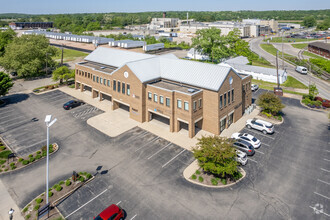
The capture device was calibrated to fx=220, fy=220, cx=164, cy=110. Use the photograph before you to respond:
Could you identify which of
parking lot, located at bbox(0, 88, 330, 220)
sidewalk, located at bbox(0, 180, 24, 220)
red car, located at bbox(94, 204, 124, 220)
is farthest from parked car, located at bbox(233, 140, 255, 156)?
sidewalk, located at bbox(0, 180, 24, 220)

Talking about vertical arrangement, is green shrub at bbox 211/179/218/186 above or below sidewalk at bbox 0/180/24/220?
above

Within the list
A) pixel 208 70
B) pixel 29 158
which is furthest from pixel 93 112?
pixel 208 70

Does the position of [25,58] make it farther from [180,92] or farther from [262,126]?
[262,126]

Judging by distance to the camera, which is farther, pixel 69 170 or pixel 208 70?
pixel 208 70

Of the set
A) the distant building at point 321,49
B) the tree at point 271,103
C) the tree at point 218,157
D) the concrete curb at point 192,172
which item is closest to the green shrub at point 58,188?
the concrete curb at point 192,172

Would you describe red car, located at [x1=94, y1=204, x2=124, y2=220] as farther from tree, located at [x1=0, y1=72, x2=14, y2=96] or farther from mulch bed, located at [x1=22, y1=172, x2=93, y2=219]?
tree, located at [x1=0, y1=72, x2=14, y2=96]

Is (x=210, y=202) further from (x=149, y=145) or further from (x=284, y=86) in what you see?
(x=284, y=86)
